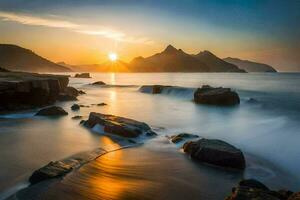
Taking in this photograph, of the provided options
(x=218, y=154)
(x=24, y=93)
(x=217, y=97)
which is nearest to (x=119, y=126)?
(x=218, y=154)

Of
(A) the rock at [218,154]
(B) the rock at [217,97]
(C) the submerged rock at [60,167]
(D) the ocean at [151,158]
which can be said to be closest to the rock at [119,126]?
(D) the ocean at [151,158]

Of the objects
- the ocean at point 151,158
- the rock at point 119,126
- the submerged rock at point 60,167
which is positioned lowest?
the ocean at point 151,158

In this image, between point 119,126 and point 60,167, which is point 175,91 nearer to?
point 119,126

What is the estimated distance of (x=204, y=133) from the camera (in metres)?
16.7

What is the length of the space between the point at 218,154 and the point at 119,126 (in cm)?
541

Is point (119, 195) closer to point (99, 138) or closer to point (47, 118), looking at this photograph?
point (99, 138)

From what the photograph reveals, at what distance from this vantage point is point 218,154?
9.59 meters

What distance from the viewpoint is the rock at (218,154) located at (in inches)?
373

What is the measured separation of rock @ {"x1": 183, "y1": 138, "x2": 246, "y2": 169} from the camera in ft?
31.1

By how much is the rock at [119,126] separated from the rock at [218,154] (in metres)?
3.70

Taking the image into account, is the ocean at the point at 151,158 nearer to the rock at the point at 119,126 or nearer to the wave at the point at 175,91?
the rock at the point at 119,126

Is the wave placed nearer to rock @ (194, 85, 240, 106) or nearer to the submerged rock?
rock @ (194, 85, 240, 106)

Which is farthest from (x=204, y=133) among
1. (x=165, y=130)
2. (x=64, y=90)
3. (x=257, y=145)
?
(x=64, y=90)

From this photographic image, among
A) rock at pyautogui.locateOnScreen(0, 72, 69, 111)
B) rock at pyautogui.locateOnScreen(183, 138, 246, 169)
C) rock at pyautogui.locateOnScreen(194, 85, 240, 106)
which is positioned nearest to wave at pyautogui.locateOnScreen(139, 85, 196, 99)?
rock at pyautogui.locateOnScreen(194, 85, 240, 106)
